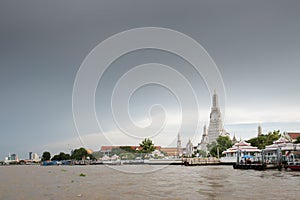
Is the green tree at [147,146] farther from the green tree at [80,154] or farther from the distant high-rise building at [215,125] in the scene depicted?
the distant high-rise building at [215,125]

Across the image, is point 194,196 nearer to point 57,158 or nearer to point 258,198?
point 258,198

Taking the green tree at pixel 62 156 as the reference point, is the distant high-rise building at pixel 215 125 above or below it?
above

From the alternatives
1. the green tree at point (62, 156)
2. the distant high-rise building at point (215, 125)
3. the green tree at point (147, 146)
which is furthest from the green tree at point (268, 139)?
the green tree at point (62, 156)

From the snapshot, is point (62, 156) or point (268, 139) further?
point (62, 156)

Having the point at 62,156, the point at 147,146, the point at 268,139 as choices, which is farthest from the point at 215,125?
the point at 268,139

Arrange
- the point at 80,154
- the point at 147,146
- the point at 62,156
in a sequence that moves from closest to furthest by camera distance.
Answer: the point at 147,146, the point at 80,154, the point at 62,156

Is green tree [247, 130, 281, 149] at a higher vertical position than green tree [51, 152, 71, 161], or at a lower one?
higher

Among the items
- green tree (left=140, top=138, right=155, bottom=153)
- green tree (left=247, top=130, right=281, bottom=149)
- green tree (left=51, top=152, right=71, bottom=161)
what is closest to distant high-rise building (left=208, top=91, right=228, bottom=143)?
green tree (left=140, top=138, right=155, bottom=153)

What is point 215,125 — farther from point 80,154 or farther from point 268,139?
point 268,139

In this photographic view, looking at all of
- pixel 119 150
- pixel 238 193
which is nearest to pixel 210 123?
pixel 119 150

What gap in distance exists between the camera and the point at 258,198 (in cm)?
1889

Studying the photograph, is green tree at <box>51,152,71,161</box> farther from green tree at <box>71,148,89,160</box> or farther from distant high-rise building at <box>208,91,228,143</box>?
distant high-rise building at <box>208,91,228,143</box>

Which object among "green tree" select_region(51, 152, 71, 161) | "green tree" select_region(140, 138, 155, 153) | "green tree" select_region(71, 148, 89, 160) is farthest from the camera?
"green tree" select_region(51, 152, 71, 161)

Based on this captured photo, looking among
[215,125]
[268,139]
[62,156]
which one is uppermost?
A: [215,125]
